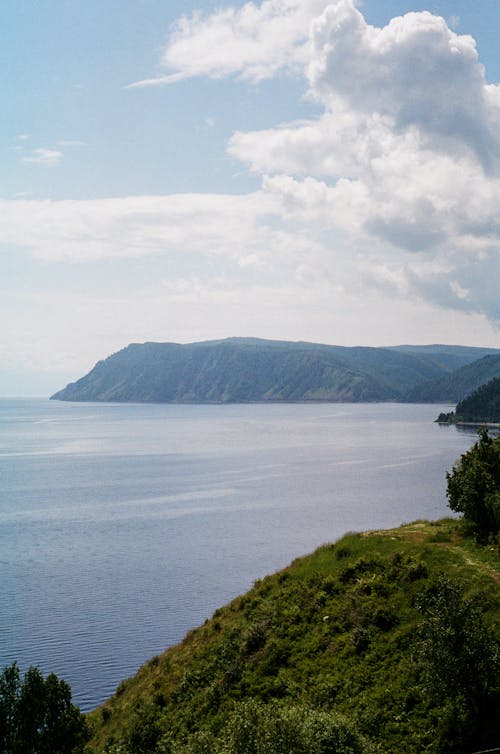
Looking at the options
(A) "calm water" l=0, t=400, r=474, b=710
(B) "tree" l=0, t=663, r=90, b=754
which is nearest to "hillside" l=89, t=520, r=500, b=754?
(B) "tree" l=0, t=663, r=90, b=754

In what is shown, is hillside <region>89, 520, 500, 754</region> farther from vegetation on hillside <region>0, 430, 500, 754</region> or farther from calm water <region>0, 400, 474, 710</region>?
calm water <region>0, 400, 474, 710</region>

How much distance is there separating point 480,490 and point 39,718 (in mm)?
36193

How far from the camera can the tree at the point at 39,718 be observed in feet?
123

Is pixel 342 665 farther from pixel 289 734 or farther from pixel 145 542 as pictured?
pixel 145 542

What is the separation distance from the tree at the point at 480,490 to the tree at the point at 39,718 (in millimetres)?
32422

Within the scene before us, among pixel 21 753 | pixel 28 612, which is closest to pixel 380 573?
pixel 21 753

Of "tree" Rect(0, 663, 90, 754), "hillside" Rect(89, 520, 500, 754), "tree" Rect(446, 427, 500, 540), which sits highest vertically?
"tree" Rect(446, 427, 500, 540)

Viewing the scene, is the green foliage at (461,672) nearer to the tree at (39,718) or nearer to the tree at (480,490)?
the tree at (480,490)

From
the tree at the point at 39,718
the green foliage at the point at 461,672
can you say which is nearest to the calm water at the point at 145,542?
the tree at the point at 39,718

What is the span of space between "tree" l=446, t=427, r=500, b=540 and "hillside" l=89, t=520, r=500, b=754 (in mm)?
2245

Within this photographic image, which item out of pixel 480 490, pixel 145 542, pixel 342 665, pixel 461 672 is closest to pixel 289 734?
pixel 461 672

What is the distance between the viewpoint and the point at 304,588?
4919cm

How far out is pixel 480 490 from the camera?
5169 centimetres

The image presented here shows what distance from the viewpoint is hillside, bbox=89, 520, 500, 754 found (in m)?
→ 30.6
